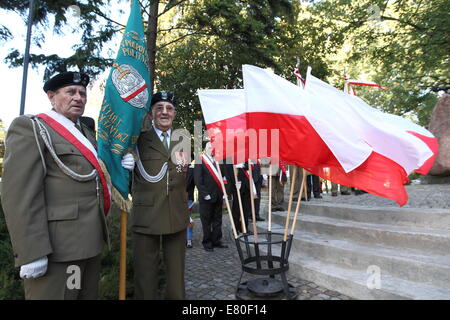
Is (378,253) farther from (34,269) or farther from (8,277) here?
(8,277)

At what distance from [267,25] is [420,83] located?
961cm

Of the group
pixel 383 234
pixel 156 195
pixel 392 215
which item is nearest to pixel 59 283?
pixel 156 195

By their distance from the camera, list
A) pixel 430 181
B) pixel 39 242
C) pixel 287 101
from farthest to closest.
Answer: pixel 430 181
pixel 287 101
pixel 39 242

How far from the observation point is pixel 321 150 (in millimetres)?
3088

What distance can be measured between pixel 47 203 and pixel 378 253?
3583 mm

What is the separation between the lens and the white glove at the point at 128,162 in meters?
2.62

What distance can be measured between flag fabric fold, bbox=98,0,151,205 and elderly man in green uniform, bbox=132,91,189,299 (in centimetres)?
19

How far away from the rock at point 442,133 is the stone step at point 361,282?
4.38 metres

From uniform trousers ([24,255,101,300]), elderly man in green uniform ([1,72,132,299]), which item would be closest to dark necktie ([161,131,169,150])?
elderly man in green uniform ([1,72,132,299])

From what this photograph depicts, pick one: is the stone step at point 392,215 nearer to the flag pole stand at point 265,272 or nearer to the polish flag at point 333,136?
the polish flag at point 333,136

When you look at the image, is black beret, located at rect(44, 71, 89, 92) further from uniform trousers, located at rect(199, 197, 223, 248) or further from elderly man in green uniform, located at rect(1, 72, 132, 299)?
uniform trousers, located at rect(199, 197, 223, 248)

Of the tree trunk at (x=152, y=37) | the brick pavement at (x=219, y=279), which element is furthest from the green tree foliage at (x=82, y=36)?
the brick pavement at (x=219, y=279)
